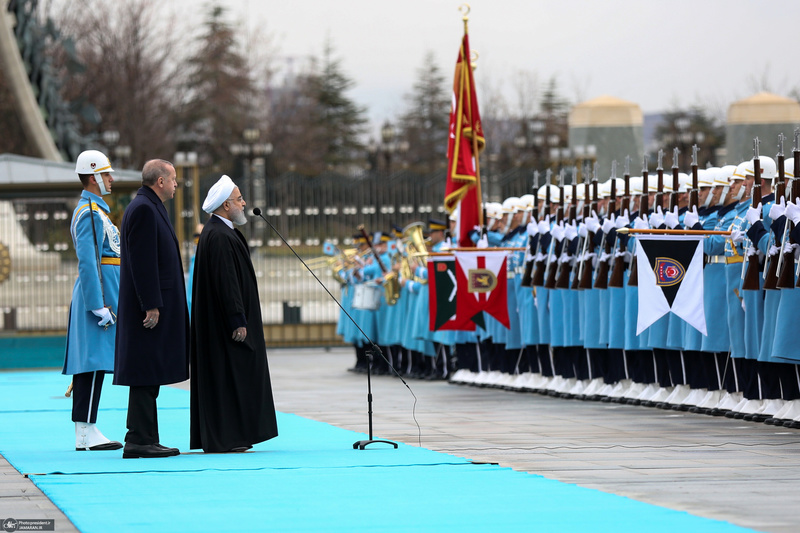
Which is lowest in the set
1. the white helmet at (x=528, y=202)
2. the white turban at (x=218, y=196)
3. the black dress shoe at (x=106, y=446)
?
the black dress shoe at (x=106, y=446)

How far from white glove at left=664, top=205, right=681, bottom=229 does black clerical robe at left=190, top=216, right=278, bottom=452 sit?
4355mm

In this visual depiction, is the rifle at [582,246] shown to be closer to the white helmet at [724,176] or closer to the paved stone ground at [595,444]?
the paved stone ground at [595,444]

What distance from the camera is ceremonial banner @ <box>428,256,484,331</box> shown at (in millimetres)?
15117

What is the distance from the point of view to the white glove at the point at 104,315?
924cm

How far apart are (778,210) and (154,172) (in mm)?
4464

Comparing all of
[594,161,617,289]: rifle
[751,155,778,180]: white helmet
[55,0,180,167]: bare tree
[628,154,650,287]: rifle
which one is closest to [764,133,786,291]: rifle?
[751,155,778,180]: white helmet

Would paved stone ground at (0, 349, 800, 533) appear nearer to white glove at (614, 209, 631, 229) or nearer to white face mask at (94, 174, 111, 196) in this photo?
white glove at (614, 209, 631, 229)

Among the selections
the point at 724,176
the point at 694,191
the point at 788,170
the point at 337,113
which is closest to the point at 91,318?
the point at 694,191

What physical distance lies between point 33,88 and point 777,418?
31.1 m

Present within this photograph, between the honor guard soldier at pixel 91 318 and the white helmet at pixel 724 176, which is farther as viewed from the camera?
the white helmet at pixel 724 176

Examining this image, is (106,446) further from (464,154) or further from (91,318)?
(464,154)

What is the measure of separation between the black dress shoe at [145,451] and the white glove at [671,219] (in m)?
5.08

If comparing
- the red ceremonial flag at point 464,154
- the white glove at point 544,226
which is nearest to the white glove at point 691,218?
the white glove at point 544,226

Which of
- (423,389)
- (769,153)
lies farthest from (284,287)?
(769,153)
